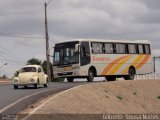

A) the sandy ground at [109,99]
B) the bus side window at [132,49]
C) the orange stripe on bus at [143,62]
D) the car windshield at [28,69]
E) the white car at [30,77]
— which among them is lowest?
the sandy ground at [109,99]

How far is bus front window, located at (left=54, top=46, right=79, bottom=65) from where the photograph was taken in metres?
41.1

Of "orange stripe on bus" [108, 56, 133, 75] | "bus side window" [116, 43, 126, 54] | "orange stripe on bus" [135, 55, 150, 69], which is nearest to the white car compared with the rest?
"orange stripe on bus" [108, 56, 133, 75]

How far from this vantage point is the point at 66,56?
41.5m

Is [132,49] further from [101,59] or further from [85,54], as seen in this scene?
[85,54]

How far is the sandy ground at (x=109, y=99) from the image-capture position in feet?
66.1

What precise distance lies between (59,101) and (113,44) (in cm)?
2427

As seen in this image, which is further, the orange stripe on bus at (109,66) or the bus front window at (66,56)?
the orange stripe on bus at (109,66)

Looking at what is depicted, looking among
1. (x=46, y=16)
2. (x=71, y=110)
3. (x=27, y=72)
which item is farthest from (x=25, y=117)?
(x=46, y=16)

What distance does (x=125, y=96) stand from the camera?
39531 mm

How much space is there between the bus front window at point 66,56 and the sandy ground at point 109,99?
3532 mm

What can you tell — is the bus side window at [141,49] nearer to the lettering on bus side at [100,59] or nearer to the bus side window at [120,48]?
the bus side window at [120,48]

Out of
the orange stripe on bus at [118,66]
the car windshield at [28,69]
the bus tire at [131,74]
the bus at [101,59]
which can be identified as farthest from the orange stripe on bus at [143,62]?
the car windshield at [28,69]

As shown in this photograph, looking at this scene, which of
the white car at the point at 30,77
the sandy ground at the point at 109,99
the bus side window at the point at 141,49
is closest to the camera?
the sandy ground at the point at 109,99

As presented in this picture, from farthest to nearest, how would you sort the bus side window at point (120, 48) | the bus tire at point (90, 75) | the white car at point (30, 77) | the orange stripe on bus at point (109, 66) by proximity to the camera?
the bus side window at point (120, 48)
the orange stripe on bus at point (109, 66)
the bus tire at point (90, 75)
the white car at point (30, 77)
